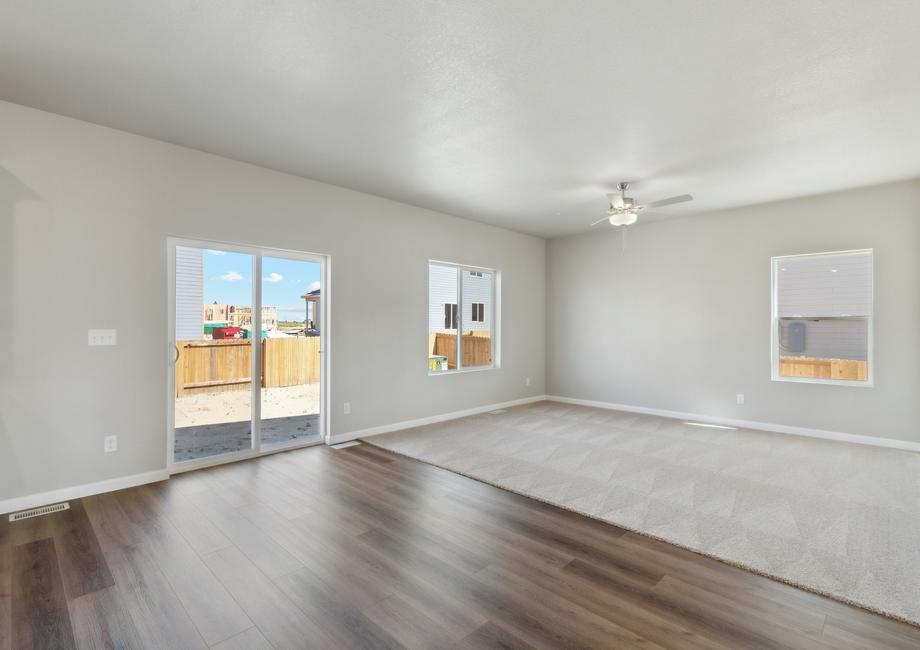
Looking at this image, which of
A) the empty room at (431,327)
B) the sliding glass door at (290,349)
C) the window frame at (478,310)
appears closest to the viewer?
the empty room at (431,327)

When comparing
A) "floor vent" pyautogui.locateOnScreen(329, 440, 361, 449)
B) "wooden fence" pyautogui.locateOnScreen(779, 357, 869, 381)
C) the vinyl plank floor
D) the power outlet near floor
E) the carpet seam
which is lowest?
the carpet seam

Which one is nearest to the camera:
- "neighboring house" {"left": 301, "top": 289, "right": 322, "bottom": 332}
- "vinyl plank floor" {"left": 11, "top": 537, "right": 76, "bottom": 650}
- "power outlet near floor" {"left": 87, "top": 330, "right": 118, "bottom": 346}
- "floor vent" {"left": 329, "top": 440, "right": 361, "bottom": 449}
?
"vinyl plank floor" {"left": 11, "top": 537, "right": 76, "bottom": 650}

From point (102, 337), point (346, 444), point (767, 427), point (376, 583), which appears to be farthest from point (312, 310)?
point (767, 427)

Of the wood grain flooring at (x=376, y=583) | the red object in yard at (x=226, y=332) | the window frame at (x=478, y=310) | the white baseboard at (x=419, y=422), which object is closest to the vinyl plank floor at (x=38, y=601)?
the wood grain flooring at (x=376, y=583)

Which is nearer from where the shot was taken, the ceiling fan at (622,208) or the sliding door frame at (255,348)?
the sliding door frame at (255,348)

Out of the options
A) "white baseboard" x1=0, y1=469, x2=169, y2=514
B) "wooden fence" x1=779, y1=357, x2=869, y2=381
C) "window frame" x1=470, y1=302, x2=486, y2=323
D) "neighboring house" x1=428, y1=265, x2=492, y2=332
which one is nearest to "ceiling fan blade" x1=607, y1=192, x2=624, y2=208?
"neighboring house" x1=428, y1=265, x2=492, y2=332

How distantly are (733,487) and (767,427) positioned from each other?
2.55 meters

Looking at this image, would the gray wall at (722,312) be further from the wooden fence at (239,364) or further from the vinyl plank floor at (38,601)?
the vinyl plank floor at (38,601)

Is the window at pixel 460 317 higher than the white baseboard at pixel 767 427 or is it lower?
higher

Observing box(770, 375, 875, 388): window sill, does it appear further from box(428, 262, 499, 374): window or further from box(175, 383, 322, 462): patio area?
box(175, 383, 322, 462): patio area

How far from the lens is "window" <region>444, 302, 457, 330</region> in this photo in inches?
A: 247

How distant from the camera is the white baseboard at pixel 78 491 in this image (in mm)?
3051

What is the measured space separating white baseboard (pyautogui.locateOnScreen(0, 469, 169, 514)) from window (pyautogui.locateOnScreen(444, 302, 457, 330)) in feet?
12.1

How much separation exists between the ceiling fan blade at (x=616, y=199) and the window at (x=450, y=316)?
254 centimetres
